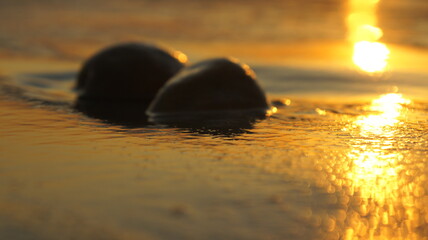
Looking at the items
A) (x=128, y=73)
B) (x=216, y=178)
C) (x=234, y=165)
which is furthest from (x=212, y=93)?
(x=216, y=178)

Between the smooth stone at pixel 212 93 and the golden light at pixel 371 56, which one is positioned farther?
the golden light at pixel 371 56

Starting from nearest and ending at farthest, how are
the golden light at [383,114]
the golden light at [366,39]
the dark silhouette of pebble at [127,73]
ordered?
the golden light at [383,114], the dark silhouette of pebble at [127,73], the golden light at [366,39]

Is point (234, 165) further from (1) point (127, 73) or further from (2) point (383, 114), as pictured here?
(1) point (127, 73)

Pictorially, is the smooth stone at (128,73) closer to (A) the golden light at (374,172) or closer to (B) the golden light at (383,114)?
(B) the golden light at (383,114)

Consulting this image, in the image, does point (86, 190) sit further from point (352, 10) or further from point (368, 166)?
point (352, 10)

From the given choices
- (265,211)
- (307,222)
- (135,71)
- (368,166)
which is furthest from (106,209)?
(135,71)

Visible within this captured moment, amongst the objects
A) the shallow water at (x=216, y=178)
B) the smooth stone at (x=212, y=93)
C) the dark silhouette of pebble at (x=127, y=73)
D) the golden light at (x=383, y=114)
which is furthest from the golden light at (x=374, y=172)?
the dark silhouette of pebble at (x=127, y=73)

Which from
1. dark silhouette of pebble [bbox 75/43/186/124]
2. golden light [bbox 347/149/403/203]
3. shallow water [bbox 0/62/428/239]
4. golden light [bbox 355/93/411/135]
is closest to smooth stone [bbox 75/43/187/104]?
dark silhouette of pebble [bbox 75/43/186/124]
